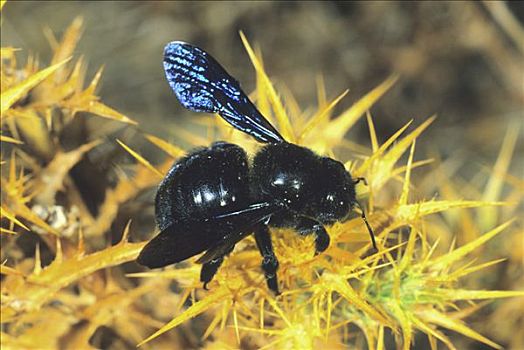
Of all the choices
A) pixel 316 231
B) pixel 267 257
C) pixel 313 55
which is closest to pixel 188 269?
pixel 267 257

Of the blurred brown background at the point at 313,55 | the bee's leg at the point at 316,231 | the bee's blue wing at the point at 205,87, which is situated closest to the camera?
the bee's leg at the point at 316,231

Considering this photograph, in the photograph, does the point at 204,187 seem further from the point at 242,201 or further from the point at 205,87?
the point at 205,87

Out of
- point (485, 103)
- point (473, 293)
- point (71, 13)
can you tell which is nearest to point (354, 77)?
point (485, 103)

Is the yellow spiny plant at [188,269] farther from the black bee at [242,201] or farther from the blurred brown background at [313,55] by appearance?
the blurred brown background at [313,55]

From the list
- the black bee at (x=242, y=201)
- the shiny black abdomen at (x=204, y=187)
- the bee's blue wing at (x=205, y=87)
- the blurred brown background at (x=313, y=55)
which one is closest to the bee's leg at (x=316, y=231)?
the black bee at (x=242, y=201)

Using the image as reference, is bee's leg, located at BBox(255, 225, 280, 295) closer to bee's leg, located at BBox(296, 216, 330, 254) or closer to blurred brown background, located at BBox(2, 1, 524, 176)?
bee's leg, located at BBox(296, 216, 330, 254)
